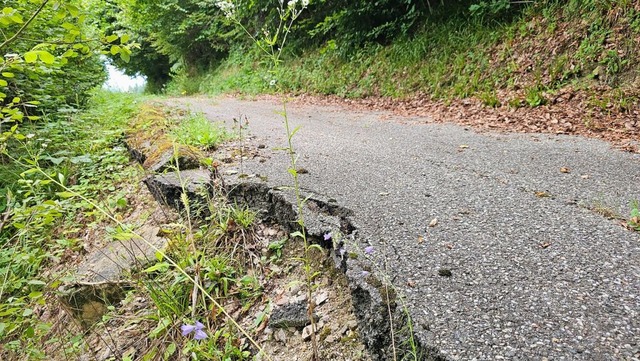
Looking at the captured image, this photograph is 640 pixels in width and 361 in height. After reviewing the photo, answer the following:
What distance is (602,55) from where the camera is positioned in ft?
15.8

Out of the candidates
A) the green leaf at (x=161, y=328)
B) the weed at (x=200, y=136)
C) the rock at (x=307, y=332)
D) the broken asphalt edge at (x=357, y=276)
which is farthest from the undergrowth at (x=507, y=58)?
the rock at (x=307, y=332)

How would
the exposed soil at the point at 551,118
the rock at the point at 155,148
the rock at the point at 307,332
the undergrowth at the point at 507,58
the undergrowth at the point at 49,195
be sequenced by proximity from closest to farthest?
the rock at the point at 307,332, the undergrowth at the point at 49,195, the rock at the point at 155,148, the exposed soil at the point at 551,118, the undergrowth at the point at 507,58

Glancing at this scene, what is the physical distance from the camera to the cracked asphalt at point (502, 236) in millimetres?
1160

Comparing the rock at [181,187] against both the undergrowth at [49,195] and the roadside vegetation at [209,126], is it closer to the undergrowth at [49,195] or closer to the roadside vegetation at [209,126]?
the roadside vegetation at [209,126]

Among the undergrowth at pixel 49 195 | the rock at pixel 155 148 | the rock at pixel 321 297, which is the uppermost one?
the rock at pixel 155 148

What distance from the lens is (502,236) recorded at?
1.73 m

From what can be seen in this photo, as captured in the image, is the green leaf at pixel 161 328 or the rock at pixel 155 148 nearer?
the green leaf at pixel 161 328

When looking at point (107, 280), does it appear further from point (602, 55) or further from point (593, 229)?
point (602, 55)

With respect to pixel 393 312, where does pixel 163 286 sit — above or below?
below

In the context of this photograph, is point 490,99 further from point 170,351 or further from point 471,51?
point 170,351

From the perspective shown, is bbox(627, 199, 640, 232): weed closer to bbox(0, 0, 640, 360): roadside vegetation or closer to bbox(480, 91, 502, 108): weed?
bbox(0, 0, 640, 360): roadside vegetation

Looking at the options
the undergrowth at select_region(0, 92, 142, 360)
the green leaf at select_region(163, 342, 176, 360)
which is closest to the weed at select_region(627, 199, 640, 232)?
the green leaf at select_region(163, 342, 176, 360)

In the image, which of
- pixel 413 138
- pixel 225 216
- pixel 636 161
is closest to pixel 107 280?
pixel 225 216

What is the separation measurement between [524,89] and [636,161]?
2696 mm
